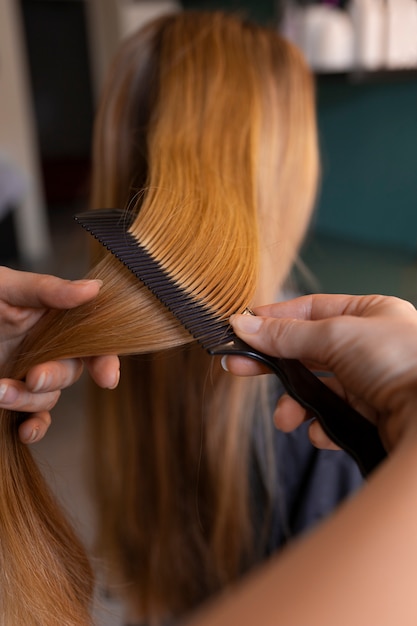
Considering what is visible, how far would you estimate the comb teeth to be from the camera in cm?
53

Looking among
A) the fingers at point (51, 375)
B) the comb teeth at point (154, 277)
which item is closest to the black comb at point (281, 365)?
the comb teeth at point (154, 277)

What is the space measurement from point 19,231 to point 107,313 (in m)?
3.16

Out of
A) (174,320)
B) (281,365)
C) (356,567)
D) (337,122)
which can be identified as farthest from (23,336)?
(337,122)

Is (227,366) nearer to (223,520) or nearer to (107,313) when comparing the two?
(107,313)

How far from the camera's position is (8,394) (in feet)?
1.92

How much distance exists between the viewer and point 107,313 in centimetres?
57

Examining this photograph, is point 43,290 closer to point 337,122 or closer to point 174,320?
point 174,320

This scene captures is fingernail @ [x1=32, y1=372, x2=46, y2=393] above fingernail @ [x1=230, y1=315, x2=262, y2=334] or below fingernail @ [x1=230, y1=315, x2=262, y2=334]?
below

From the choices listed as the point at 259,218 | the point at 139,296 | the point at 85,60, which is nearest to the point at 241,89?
the point at 259,218

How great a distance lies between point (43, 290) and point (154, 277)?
12 centimetres

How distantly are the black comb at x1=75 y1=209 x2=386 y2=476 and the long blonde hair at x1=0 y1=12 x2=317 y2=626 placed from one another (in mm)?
19

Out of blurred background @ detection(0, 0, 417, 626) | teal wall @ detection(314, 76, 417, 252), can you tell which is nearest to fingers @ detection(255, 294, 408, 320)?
blurred background @ detection(0, 0, 417, 626)

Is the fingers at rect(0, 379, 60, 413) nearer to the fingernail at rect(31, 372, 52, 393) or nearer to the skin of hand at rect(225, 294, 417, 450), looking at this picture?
the fingernail at rect(31, 372, 52, 393)

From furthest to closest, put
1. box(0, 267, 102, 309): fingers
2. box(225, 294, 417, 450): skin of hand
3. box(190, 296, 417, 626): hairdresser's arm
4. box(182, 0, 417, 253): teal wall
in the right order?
box(182, 0, 417, 253): teal wall, box(0, 267, 102, 309): fingers, box(225, 294, 417, 450): skin of hand, box(190, 296, 417, 626): hairdresser's arm
